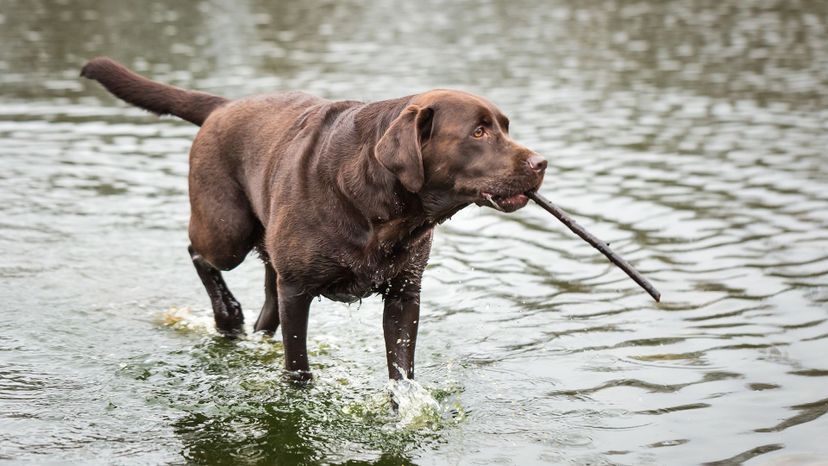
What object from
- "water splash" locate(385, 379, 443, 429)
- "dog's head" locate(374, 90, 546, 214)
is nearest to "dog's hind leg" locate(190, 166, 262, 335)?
"water splash" locate(385, 379, 443, 429)

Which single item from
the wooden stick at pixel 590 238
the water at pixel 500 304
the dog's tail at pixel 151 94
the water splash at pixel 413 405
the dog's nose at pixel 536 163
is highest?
the dog's nose at pixel 536 163

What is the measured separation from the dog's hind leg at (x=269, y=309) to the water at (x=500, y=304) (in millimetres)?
137

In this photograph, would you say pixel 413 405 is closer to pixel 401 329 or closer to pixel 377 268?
pixel 401 329

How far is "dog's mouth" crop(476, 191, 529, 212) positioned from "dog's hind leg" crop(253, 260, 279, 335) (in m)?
2.11

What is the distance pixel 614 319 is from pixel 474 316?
0.94 meters

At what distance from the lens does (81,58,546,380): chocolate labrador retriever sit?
4.70m

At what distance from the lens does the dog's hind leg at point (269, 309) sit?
6442 mm

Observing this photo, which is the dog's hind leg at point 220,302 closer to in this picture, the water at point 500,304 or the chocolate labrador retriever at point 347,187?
the water at point 500,304

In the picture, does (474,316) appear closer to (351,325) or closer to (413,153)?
(351,325)

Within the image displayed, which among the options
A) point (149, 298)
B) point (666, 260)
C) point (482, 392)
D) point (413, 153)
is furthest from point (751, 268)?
point (149, 298)

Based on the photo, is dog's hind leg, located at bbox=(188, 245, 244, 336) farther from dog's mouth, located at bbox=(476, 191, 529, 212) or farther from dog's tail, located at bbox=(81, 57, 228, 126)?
dog's mouth, located at bbox=(476, 191, 529, 212)

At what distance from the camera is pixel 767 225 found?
335 inches

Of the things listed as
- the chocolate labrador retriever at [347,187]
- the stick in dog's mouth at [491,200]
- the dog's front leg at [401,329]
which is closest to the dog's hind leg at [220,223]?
the chocolate labrador retriever at [347,187]

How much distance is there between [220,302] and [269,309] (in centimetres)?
35
